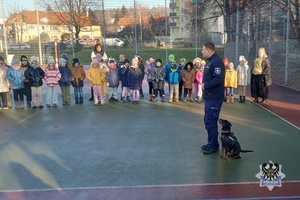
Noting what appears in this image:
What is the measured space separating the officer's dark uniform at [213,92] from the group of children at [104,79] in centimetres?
527

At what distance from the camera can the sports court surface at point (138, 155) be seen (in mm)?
4801

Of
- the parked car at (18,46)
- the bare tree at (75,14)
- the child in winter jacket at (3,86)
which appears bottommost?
the child in winter jacket at (3,86)

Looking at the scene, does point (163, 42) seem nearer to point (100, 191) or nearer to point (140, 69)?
point (140, 69)

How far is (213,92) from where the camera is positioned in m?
6.09

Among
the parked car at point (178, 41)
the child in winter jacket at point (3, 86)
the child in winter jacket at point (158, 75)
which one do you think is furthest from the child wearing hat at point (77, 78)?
the parked car at point (178, 41)

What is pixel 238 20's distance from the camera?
20.9 m

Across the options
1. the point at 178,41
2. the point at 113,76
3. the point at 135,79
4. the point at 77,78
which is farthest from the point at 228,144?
the point at 178,41

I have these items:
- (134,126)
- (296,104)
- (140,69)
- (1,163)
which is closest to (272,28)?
(296,104)

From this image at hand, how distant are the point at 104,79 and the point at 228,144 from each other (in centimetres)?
649

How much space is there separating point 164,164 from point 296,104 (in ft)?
22.7

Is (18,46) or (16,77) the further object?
(18,46)

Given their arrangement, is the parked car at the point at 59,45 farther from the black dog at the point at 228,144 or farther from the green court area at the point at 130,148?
the black dog at the point at 228,144

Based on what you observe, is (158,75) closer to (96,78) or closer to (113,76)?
(113,76)

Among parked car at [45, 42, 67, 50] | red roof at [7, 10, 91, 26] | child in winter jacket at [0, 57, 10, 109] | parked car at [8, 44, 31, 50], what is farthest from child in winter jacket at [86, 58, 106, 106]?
parked car at [45, 42, 67, 50]
